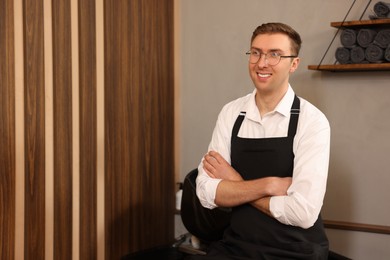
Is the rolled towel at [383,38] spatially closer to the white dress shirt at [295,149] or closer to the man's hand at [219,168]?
the white dress shirt at [295,149]

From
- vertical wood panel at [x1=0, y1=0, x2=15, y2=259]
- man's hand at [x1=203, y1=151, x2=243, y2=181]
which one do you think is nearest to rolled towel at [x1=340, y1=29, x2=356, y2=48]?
man's hand at [x1=203, y1=151, x2=243, y2=181]

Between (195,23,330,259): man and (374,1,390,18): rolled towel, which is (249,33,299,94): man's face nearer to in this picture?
(195,23,330,259): man

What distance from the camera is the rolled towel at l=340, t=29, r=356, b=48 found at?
282cm

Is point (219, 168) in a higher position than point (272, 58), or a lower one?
lower

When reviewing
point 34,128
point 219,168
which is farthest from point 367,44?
point 34,128

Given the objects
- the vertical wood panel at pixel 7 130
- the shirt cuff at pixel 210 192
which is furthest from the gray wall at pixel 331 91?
the vertical wood panel at pixel 7 130

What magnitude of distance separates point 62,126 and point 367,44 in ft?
5.18

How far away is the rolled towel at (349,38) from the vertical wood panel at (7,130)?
1.66 meters

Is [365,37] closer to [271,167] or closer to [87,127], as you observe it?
[271,167]

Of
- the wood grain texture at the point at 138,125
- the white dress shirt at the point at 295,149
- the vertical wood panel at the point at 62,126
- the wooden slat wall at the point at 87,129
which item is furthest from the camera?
the wood grain texture at the point at 138,125

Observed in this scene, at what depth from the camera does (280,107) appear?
2197 mm

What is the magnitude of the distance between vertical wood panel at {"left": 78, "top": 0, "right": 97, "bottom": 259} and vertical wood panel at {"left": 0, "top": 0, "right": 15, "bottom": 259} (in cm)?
46

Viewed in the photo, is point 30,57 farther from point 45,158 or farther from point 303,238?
point 303,238

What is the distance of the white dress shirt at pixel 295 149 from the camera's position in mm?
1989
